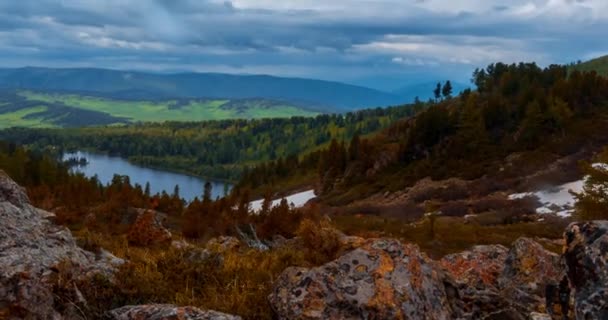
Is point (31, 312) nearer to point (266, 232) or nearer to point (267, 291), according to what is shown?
point (267, 291)

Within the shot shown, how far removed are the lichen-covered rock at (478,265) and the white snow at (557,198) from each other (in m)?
41.1

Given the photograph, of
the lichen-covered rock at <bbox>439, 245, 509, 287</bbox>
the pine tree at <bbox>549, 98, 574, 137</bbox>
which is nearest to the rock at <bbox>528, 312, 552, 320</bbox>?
the lichen-covered rock at <bbox>439, 245, 509, 287</bbox>

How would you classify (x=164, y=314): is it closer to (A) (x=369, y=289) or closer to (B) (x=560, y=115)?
(A) (x=369, y=289)

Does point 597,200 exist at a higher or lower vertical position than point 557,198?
higher

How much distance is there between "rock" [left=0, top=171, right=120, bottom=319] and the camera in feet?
21.7

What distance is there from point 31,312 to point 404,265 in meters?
5.14

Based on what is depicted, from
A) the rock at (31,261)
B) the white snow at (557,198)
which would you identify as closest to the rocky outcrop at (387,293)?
the rock at (31,261)

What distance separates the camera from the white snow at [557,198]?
54.4 meters

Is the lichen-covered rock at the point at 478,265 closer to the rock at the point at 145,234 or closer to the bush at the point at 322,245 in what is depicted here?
the bush at the point at 322,245

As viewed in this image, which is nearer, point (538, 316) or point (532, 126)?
point (538, 316)

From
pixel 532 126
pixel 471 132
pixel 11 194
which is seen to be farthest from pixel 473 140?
pixel 11 194

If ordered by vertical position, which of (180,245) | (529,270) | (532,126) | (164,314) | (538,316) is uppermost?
(164,314)

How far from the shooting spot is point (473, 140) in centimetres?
8656

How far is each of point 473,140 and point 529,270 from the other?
78548mm
